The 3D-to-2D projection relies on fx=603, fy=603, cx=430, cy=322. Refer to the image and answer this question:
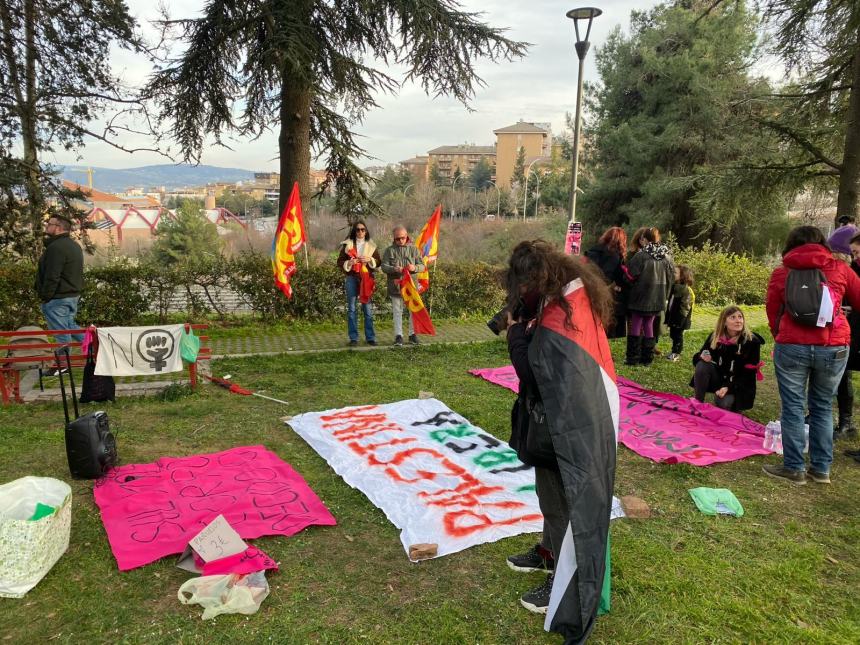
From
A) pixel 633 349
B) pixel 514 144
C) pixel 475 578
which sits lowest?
pixel 475 578

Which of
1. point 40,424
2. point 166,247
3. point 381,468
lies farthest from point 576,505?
point 166,247

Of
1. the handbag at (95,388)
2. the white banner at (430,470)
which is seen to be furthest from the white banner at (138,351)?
the white banner at (430,470)

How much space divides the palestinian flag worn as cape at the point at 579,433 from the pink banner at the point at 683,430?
105 inches

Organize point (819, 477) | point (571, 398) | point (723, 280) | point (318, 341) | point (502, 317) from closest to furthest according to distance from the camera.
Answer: point (571, 398) < point (502, 317) < point (819, 477) < point (318, 341) < point (723, 280)

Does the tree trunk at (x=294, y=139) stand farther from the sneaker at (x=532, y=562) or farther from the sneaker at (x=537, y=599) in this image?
the sneaker at (x=537, y=599)

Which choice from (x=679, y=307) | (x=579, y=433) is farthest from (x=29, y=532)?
(x=679, y=307)

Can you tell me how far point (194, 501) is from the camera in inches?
161

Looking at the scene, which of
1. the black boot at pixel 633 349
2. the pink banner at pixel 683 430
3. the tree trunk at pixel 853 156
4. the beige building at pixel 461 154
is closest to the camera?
the pink banner at pixel 683 430

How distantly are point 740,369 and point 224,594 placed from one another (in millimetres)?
5333

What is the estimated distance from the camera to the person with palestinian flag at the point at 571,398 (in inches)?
101

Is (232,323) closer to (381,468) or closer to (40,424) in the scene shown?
(40,424)

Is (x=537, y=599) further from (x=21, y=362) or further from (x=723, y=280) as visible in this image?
(x=723, y=280)

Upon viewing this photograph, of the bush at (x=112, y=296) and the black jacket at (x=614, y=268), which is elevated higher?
the black jacket at (x=614, y=268)

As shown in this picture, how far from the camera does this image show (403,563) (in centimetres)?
347
